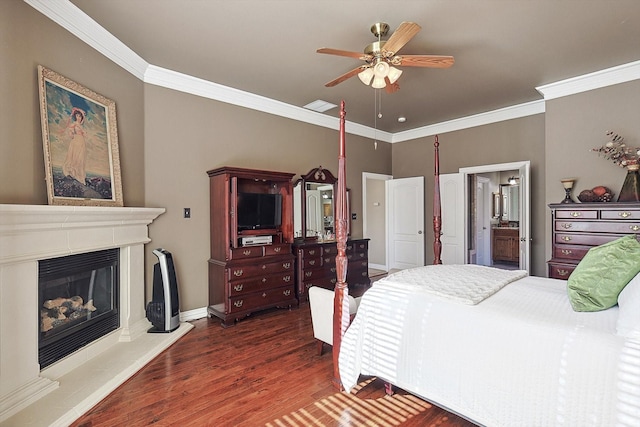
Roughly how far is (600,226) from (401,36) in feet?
9.55

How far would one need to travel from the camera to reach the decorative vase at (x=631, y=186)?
10.6 feet

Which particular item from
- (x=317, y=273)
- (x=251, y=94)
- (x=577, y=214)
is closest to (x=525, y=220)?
(x=577, y=214)

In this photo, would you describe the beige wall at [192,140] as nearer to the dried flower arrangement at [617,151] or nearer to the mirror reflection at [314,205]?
the dried flower arrangement at [617,151]

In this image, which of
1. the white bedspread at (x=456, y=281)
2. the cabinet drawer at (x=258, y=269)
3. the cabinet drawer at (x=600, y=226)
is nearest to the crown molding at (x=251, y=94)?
the cabinet drawer at (x=600, y=226)

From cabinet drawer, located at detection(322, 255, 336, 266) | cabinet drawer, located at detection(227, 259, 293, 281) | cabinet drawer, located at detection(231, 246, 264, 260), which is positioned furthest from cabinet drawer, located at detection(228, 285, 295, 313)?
cabinet drawer, located at detection(322, 255, 336, 266)

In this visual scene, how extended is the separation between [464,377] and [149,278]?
3152 mm

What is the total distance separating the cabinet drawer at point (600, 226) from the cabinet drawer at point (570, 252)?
0.64ft

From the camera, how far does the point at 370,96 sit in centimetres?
433

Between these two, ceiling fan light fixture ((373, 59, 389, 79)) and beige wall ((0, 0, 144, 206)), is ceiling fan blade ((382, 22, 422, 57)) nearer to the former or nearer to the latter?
ceiling fan light fixture ((373, 59, 389, 79))

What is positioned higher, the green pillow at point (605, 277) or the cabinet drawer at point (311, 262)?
the green pillow at point (605, 277)

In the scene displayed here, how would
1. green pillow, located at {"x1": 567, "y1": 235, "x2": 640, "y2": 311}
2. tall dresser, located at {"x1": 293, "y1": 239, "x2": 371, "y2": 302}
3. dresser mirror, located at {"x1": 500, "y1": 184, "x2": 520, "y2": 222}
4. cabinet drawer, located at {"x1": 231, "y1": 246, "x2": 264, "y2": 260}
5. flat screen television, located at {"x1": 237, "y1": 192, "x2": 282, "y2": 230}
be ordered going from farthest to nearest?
dresser mirror, located at {"x1": 500, "y1": 184, "x2": 520, "y2": 222} → tall dresser, located at {"x1": 293, "y1": 239, "x2": 371, "y2": 302} → flat screen television, located at {"x1": 237, "y1": 192, "x2": 282, "y2": 230} → cabinet drawer, located at {"x1": 231, "y1": 246, "x2": 264, "y2": 260} → green pillow, located at {"x1": 567, "y1": 235, "x2": 640, "y2": 311}

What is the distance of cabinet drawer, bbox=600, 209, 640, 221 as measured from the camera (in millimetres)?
3141

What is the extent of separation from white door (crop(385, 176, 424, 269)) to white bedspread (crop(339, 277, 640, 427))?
3.48 m

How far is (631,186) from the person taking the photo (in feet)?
10.7
